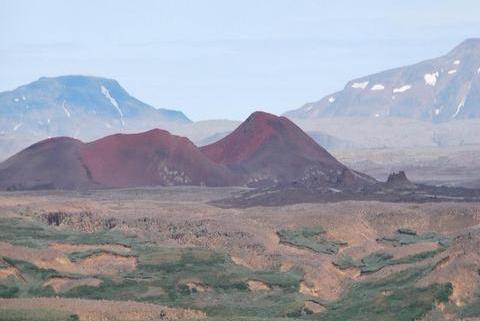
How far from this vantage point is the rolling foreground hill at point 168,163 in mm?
134500

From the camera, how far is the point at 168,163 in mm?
136375

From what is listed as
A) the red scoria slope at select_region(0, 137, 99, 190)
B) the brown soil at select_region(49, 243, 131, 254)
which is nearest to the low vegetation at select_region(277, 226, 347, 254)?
the brown soil at select_region(49, 243, 131, 254)

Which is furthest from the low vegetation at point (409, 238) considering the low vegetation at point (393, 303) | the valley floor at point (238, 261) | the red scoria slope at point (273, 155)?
the red scoria slope at point (273, 155)

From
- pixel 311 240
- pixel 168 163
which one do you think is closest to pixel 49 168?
pixel 168 163

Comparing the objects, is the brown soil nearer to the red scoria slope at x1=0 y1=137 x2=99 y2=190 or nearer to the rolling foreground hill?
the rolling foreground hill

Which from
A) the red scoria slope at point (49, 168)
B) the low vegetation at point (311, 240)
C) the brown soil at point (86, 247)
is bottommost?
the low vegetation at point (311, 240)

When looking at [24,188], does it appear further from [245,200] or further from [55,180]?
[245,200]

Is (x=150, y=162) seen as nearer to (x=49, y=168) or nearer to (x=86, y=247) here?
(x=49, y=168)

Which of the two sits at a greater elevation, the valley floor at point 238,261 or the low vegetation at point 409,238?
the valley floor at point 238,261

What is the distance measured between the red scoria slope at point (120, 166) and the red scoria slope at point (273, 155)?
5103mm

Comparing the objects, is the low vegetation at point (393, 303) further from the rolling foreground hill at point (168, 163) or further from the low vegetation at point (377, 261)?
the rolling foreground hill at point (168, 163)

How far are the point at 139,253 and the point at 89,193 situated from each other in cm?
4952

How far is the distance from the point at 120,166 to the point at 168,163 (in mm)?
6361

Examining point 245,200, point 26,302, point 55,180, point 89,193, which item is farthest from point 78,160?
point 26,302
